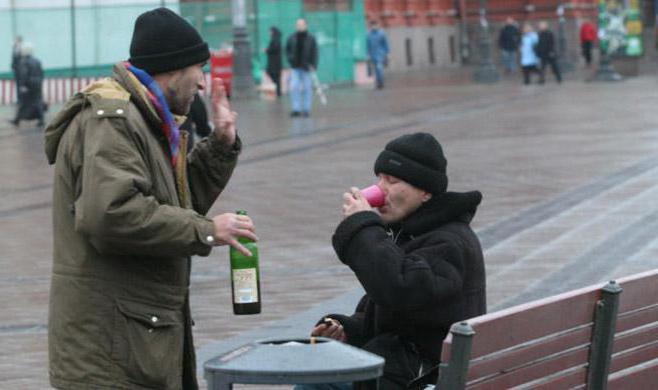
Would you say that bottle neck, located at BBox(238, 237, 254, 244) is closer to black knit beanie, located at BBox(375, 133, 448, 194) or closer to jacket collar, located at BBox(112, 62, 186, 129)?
jacket collar, located at BBox(112, 62, 186, 129)

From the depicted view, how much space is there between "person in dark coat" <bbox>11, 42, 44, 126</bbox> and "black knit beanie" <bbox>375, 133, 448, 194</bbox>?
67.5 ft

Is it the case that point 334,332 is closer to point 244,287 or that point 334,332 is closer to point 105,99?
point 244,287

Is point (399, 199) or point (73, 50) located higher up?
point (73, 50)

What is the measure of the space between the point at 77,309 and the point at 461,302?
3.90 feet

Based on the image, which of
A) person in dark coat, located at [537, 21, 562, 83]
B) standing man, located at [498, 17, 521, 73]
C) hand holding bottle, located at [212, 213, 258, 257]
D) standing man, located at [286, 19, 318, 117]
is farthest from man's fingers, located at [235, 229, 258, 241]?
standing man, located at [498, 17, 521, 73]

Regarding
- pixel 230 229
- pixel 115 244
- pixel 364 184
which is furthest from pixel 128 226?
pixel 364 184

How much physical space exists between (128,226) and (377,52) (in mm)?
32205

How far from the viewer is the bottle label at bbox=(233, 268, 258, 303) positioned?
170 inches

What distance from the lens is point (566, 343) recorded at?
14.4ft

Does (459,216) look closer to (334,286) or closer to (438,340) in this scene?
(438,340)

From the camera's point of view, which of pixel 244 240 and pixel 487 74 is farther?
pixel 487 74

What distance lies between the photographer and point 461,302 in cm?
459

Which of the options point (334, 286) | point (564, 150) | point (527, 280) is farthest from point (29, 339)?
point (564, 150)

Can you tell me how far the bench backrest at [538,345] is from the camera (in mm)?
3805
